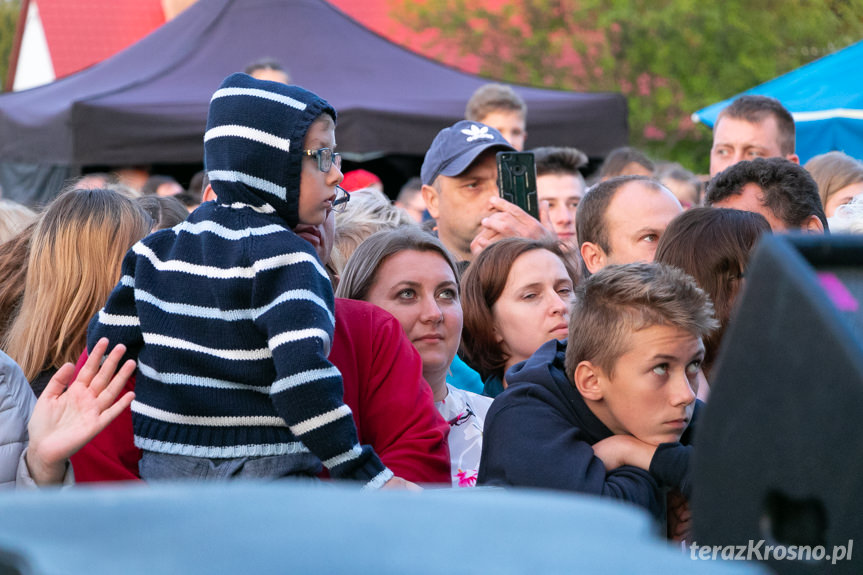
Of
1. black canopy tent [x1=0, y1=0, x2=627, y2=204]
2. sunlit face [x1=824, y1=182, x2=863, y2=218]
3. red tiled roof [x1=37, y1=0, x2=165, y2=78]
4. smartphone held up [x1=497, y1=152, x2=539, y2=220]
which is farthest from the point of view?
red tiled roof [x1=37, y1=0, x2=165, y2=78]

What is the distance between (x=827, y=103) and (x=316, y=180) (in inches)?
240

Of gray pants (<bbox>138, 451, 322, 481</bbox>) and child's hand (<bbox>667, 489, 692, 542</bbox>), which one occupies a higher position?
gray pants (<bbox>138, 451, 322, 481</bbox>)

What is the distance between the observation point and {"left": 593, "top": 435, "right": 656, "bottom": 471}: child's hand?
107 inches

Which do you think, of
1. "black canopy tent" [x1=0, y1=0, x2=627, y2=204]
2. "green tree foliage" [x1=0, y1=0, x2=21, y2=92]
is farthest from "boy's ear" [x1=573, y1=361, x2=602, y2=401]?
"green tree foliage" [x1=0, y1=0, x2=21, y2=92]

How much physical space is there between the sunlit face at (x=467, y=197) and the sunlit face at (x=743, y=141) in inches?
55.1

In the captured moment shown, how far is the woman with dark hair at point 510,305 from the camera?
4020mm

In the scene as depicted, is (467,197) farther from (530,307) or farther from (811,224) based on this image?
(811,224)

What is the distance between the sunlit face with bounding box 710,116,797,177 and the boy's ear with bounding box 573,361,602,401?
124 inches

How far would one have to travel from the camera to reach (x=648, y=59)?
21969mm

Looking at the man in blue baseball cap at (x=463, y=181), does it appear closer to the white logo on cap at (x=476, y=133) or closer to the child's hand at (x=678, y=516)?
the white logo on cap at (x=476, y=133)

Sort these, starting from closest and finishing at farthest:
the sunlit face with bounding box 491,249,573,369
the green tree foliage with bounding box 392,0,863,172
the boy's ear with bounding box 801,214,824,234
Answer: the sunlit face with bounding box 491,249,573,369, the boy's ear with bounding box 801,214,824,234, the green tree foliage with bounding box 392,0,863,172

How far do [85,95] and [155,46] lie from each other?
198cm

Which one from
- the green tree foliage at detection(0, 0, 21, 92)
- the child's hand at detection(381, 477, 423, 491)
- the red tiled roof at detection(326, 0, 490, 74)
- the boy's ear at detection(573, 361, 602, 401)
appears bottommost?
the child's hand at detection(381, 477, 423, 491)

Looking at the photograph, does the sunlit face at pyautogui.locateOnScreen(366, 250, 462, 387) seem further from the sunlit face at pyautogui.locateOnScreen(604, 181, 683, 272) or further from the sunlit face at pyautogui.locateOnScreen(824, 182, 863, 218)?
the sunlit face at pyautogui.locateOnScreen(824, 182, 863, 218)
